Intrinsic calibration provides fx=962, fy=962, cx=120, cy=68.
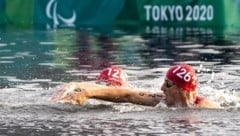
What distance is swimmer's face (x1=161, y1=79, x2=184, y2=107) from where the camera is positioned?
454 inches

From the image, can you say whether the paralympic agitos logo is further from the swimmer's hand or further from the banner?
the swimmer's hand

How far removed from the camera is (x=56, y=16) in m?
28.2

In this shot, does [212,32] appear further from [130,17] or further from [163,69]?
[163,69]

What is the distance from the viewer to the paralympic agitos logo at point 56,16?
28.1 metres

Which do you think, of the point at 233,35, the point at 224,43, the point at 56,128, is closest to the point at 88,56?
the point at 224,43

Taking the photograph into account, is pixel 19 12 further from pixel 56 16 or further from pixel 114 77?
pixel 114 77

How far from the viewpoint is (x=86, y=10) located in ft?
92.2

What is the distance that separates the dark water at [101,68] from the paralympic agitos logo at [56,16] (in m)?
2.08

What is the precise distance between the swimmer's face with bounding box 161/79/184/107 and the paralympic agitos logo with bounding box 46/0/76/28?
1650 centimetres

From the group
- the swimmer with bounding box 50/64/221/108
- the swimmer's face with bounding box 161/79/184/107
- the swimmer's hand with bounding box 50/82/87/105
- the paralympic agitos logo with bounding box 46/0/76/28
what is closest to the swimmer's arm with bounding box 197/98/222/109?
the swimmer with bounding box 50/64/221/108

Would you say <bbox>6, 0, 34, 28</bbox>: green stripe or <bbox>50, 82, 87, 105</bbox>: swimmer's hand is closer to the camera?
<bbox>50, 82, 87, 105</bbox>: swimmer's hand

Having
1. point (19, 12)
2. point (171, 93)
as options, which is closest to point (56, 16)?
point (19, 12)

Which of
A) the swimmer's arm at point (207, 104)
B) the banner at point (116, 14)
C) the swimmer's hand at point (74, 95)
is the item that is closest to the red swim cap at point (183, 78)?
the swimmer's arm at point (207, 104)

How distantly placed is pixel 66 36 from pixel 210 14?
5.28 m
